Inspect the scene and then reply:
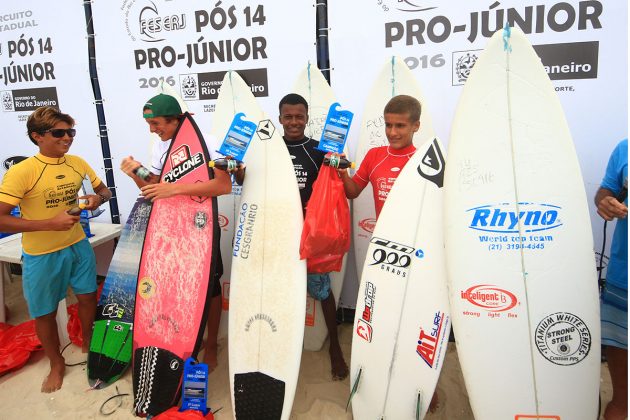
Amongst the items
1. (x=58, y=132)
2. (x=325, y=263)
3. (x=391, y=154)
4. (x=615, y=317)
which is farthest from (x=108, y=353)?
(x=615, y=317)

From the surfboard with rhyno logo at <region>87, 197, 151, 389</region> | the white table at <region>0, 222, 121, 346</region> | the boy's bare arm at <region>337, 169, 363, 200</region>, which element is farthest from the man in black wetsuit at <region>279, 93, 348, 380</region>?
the white table at <region>0, 222, 121, 346</region>

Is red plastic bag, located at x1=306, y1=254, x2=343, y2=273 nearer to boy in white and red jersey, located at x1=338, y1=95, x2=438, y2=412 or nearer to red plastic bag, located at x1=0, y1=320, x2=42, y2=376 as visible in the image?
boy in white and red jersey, located at x1=338, y1=95, x2=438, y2=412

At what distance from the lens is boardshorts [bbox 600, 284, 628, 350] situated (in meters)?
1.63

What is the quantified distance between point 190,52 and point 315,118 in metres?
1.15

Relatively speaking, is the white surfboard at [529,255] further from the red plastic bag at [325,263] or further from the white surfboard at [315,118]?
the white surfboard at [315,118]

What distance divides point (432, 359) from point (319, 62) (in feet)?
6.22

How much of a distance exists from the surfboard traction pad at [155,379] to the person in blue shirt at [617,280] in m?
2.10

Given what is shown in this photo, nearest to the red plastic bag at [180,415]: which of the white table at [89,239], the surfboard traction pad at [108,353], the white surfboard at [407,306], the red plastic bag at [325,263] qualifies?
the surfboard traction pad at [108,353]

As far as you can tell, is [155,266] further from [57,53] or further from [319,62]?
[57,53]

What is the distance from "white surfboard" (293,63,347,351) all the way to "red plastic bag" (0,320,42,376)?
1831mm

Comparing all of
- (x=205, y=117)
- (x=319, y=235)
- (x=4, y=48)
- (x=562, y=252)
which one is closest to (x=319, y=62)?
(x=205, y=117)

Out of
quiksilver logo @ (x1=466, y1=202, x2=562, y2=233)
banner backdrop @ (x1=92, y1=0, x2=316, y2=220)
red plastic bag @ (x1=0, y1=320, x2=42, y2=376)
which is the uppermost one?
banner backdrop @ (x1=92, y1=0, x2=316, y2=220)

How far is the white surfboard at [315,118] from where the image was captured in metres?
2.41

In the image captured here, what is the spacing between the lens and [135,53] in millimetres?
2928
